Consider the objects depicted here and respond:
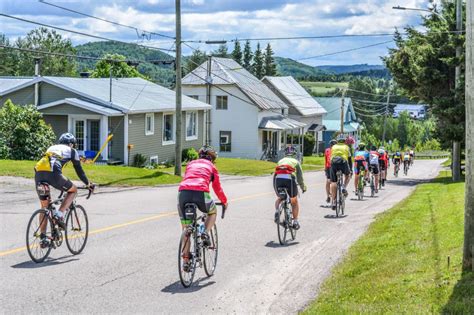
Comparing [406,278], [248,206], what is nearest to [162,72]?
[248,206]

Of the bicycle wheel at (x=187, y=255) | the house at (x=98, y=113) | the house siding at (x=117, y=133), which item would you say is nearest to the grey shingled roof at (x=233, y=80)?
the house at (x=98, y=113)

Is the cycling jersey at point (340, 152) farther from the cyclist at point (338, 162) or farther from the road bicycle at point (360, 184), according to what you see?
the road bicycle at point (360, 184)

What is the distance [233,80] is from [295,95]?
18.3 m

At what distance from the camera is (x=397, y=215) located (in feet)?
58.5

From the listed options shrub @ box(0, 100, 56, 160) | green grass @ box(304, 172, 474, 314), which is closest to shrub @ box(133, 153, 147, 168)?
shrub @ box(0, 100, 56, 160)

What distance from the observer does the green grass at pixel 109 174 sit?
25.9 meters

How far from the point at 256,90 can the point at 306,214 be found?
149 ft

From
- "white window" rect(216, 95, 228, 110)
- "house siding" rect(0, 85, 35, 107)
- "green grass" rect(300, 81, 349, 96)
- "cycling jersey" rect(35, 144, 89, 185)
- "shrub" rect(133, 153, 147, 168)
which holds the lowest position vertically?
"shrub" rect(133, 153, 147, 168)

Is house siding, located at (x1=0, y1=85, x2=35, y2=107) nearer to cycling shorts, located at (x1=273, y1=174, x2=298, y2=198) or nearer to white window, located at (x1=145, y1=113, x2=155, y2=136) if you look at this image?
white window, located at (x1=145, y1=113, x2=155, y2=136)

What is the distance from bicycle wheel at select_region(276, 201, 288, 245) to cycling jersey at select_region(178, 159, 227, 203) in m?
3.64

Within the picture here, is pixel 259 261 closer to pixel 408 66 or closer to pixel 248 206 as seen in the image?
pixel 248 206

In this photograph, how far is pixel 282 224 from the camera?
13812 millimetres

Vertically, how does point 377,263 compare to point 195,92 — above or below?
below

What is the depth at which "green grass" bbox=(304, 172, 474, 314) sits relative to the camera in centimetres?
817
